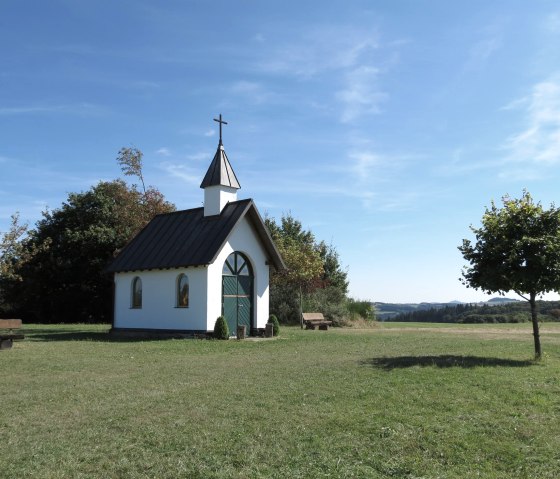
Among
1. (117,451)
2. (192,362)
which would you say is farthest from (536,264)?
(117,451)

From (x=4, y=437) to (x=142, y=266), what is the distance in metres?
17.6

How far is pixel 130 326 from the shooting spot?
1006 inches

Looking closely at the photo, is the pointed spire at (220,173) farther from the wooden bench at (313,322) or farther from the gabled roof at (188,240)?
the wooden bench at (313,322)

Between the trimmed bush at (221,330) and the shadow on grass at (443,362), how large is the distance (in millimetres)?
8826

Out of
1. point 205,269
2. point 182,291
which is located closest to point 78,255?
point 182,291

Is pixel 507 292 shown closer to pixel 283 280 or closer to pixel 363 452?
pixel 363 452

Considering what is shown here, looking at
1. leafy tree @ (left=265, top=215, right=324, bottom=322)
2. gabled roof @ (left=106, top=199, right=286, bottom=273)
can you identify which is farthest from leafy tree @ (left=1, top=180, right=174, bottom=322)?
gabled roof @ (left=106, top=199, right=286, bottom=273)

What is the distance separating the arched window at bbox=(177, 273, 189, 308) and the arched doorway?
1.56 meters

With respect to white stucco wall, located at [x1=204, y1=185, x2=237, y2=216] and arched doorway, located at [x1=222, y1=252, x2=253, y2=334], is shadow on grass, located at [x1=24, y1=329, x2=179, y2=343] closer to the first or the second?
arched doorway, located at [x1=222, y1=252, x2=253, y2=334]

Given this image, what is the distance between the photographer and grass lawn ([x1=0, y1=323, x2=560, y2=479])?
6227 mm

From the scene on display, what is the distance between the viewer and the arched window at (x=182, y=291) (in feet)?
76.2

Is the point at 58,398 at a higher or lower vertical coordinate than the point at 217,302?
lower

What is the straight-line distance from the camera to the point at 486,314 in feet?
164

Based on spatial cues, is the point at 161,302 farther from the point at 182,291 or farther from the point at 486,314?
the point at 486,314
